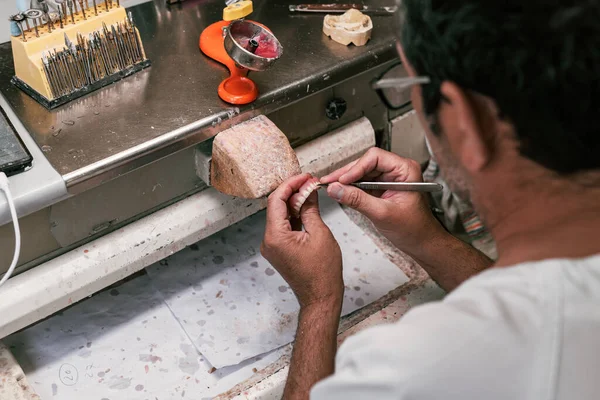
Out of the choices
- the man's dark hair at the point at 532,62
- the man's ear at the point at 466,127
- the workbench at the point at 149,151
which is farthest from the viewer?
the workbench at the point at 149,151

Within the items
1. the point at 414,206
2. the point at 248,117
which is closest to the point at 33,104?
the point at 248,117

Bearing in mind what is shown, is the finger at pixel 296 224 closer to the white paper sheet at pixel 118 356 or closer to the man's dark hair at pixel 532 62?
the white paper sheet at pixel 118 356

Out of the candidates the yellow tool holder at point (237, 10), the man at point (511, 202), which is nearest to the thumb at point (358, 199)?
the man at point (511, 202)

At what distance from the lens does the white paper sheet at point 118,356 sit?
129 centimetres

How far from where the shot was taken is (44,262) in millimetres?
1228

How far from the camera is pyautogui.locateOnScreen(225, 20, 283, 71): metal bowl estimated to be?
118cm

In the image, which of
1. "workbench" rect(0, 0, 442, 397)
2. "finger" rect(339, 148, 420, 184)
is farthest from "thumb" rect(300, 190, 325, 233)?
"workbench" rect(0, 0, 442, 397)

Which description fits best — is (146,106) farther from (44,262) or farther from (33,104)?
(44,262)

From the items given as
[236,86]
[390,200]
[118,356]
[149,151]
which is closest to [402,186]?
[390,200]

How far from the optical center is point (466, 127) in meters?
0.77

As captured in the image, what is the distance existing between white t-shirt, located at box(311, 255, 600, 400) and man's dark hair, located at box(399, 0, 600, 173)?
150 mm

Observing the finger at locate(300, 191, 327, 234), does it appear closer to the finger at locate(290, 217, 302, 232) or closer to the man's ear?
the finger at locate(290, 217, 302, 232)

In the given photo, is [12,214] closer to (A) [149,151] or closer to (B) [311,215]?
Answer: (A) [149,151]

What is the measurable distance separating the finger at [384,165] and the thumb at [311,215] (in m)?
0.11
